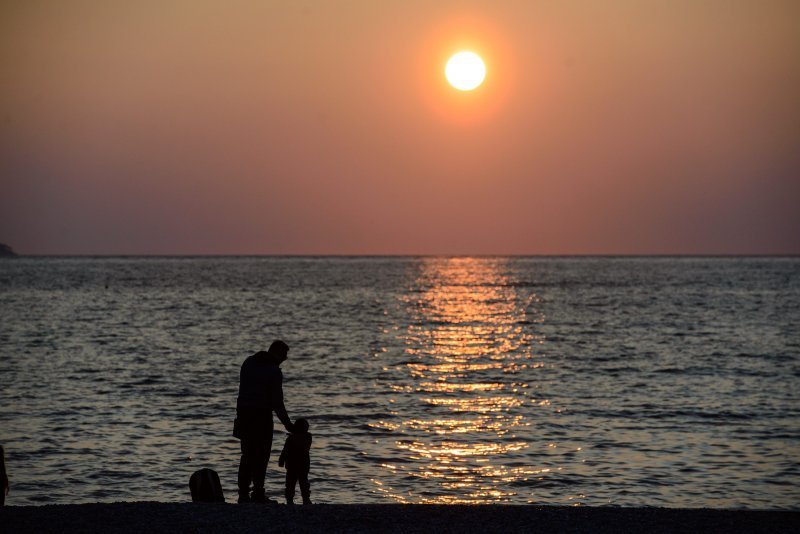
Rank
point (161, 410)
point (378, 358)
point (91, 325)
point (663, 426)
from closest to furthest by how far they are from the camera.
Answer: point (663, 426) < point (161, 410) < point (378, 358) < point (91, 325)

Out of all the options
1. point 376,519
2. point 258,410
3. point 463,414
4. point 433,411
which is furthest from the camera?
point 433,411

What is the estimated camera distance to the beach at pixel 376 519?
35.1 feet

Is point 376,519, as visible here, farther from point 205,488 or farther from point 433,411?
point 433,411

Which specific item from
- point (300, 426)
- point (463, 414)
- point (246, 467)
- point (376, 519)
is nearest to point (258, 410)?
point (300, 426)

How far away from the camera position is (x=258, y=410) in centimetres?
1309

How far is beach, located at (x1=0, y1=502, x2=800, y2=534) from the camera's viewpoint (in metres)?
10.7

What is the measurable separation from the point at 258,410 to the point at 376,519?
2.67 meters

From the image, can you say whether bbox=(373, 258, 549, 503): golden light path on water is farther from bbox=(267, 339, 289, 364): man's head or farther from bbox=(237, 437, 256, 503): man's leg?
bbox=(267, 339, 289, 364): man's head

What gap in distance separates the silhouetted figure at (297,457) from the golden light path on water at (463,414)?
11.8 ft

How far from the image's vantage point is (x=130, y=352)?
1725 inches

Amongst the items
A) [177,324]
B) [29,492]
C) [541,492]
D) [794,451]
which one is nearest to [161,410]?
[29,492]

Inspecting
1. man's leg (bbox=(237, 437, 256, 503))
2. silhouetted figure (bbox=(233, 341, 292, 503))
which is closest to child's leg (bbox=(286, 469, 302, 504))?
silhouetted figure (bbox=(233, 341, 292, 503))

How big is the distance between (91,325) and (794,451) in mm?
49638

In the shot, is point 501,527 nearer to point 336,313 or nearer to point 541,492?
point 541,492
